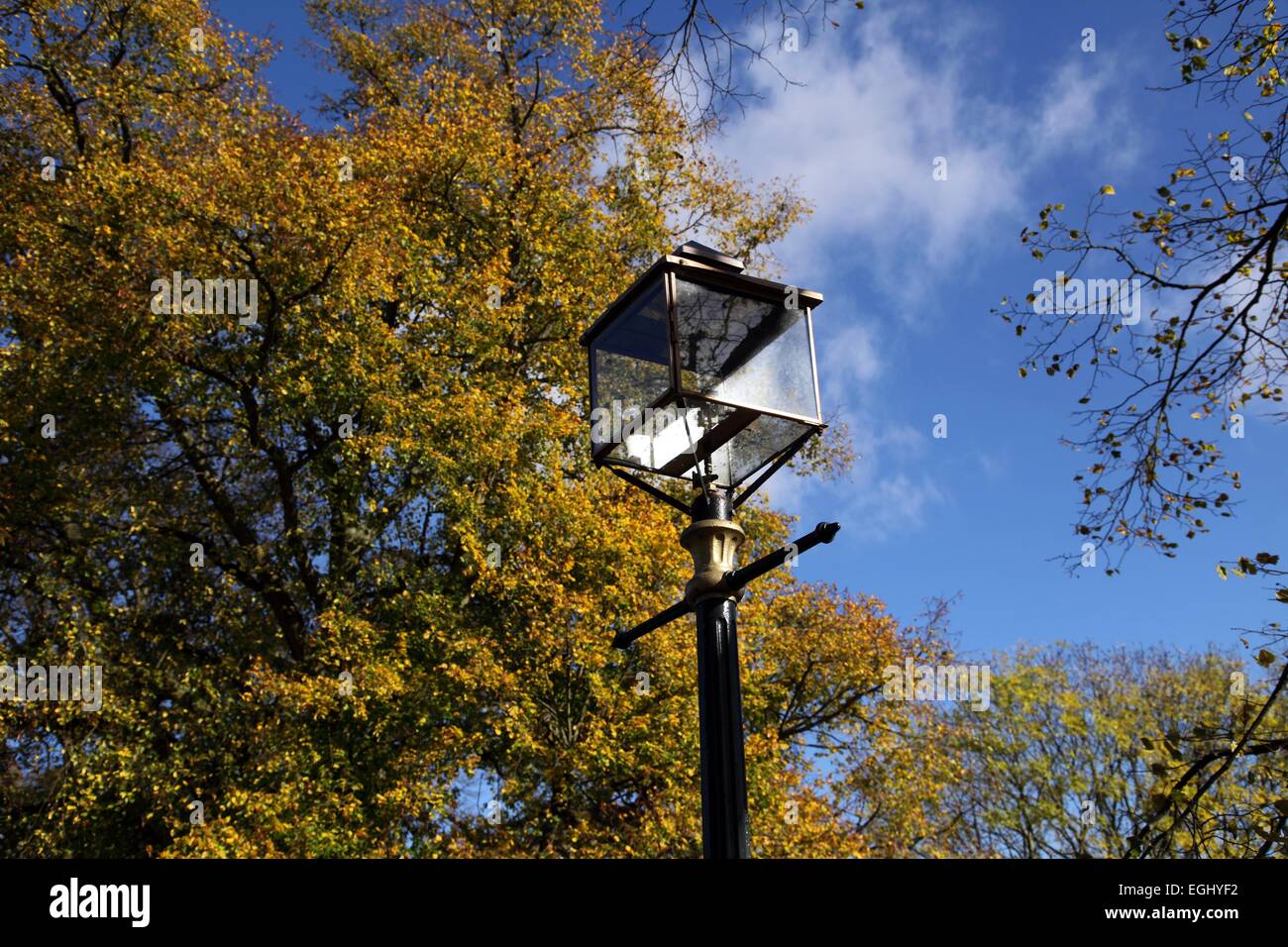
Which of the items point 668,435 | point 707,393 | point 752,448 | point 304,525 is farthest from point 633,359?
point 304,525

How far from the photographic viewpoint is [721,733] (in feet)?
A: 13.3

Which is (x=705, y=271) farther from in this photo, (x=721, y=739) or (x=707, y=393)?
(x=721, y=739)

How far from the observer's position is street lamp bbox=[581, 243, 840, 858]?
4.57 m

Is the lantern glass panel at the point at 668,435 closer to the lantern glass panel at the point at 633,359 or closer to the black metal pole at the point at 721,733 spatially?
the lantern glass panel at the point at 633,359

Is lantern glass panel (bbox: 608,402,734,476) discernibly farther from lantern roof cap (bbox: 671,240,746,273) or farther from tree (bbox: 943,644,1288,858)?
tree (bbox: 943,644,1288,858)

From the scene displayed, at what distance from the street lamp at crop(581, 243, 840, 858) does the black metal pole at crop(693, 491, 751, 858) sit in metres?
0.01

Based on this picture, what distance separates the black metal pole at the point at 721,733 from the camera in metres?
3.90

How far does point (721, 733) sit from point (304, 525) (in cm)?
1414

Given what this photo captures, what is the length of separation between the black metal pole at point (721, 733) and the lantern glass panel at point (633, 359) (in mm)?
1014

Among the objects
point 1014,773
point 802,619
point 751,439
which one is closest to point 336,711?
point 802,619

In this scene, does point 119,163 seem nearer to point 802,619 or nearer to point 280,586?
point 280,586

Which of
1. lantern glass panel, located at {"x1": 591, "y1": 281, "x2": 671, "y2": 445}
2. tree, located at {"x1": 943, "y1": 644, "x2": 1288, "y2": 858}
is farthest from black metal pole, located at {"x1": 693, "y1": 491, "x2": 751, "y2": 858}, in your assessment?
tree, located at {"x1": 943, "y1": 644, "x2": 1288, "y2": 858}

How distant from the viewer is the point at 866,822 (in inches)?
749
